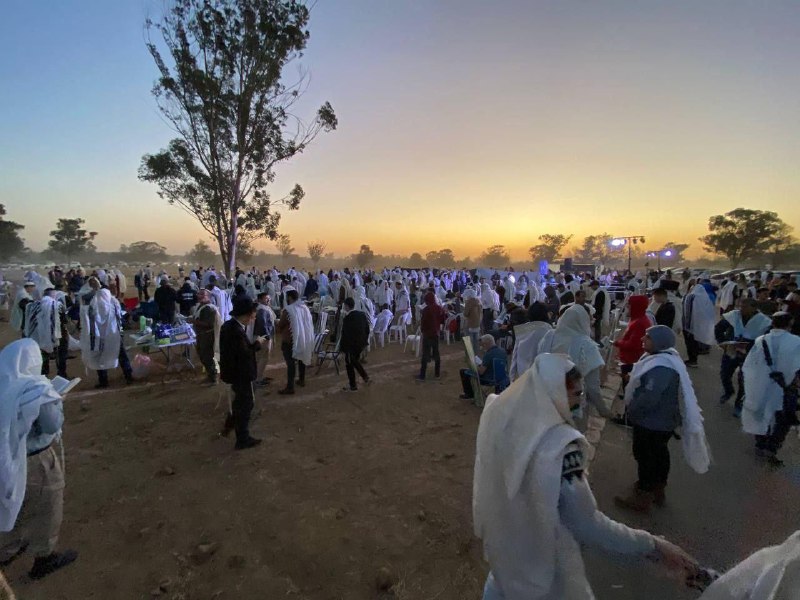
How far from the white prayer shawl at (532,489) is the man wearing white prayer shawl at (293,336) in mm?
5917

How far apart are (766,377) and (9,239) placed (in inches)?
2731

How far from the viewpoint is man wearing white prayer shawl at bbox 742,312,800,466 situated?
14.3 feet

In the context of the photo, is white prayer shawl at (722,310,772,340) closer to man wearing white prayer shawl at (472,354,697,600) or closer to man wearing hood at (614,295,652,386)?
man wearing hood at (614,295,652,386)

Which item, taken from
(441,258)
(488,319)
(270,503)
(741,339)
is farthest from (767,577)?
(441,258)

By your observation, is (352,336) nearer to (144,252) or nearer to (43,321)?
(43,321)

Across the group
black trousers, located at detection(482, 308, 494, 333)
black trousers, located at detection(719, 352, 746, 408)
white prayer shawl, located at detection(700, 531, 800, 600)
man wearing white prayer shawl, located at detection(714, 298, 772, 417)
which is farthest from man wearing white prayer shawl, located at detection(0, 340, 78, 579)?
black trousers, located at detection(482, 308, 494, 333)

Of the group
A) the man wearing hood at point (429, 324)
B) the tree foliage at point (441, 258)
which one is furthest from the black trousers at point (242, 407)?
the tree foliage at point (441, 258)

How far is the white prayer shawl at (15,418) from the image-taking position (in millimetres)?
2609

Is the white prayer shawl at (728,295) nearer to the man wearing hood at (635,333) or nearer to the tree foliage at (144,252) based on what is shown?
the man wearing hood at (635,333)

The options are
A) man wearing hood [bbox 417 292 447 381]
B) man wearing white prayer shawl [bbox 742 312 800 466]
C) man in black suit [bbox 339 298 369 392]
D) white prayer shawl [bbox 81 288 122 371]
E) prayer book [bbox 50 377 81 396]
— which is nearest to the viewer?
prayer book [bbox 50 377 81 396]

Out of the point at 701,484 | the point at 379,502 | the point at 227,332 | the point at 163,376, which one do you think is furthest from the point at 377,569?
the point at 163,376

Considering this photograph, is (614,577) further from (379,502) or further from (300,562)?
(300,562)

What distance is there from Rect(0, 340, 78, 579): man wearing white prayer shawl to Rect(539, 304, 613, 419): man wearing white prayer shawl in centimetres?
428

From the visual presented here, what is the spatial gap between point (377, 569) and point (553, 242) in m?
90.7
